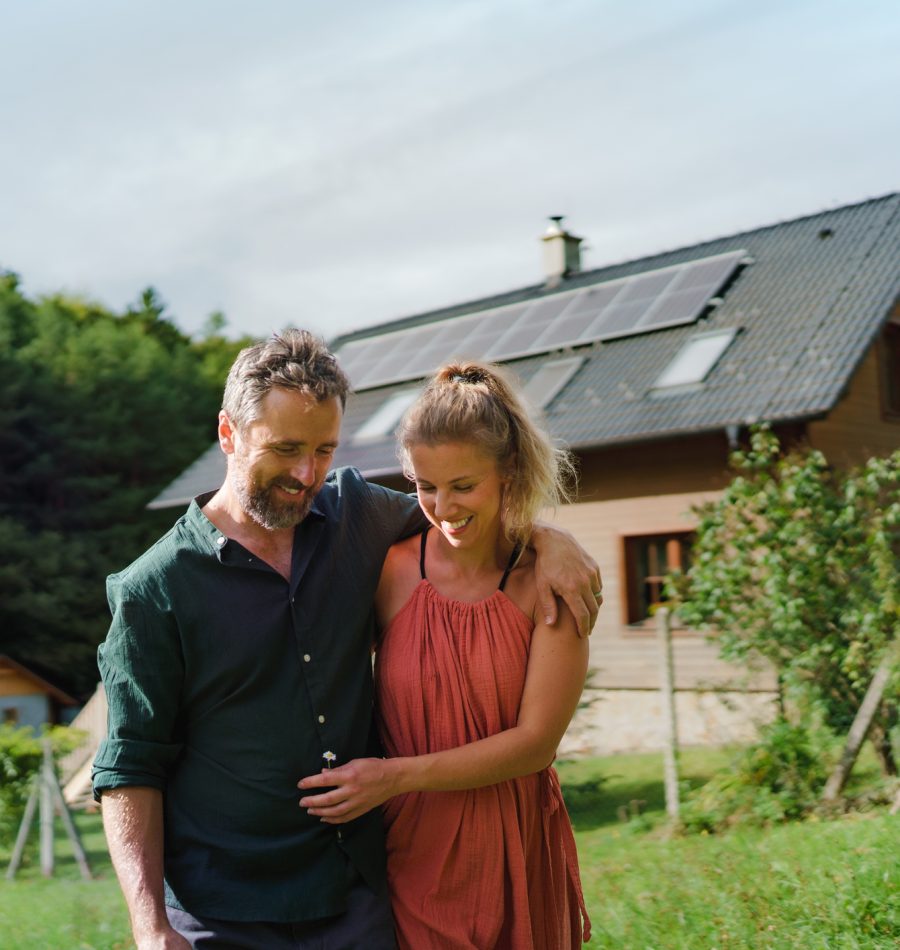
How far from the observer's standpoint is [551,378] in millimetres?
17797

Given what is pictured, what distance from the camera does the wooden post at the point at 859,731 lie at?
7949 millimetres

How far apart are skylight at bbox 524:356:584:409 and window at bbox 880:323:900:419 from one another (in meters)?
4.01

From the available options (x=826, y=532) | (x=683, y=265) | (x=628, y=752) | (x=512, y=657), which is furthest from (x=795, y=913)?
(x=683, y=265)

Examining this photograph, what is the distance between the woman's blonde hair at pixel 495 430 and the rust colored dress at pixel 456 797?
22 centimetres

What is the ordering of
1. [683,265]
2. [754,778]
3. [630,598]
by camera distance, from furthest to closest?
[683,265] < [630,598] < [754,778]

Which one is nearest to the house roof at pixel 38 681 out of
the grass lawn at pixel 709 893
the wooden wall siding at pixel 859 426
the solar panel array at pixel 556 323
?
the solar panel array at pixel 556 323

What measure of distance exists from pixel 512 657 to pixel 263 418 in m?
0.79

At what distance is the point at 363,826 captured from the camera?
2.85m

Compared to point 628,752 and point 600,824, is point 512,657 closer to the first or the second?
point 600,824

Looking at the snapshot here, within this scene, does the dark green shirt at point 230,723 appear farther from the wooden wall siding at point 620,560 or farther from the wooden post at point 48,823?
the wooden wall siding at point 620,560

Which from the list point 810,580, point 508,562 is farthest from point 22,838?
point 508,562

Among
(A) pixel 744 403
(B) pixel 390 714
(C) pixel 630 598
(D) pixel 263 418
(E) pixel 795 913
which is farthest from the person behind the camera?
(C) pixel 630 598

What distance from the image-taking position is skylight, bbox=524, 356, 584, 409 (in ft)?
56.7

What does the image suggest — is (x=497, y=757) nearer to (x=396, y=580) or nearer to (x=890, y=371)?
(x=396, y=580)
